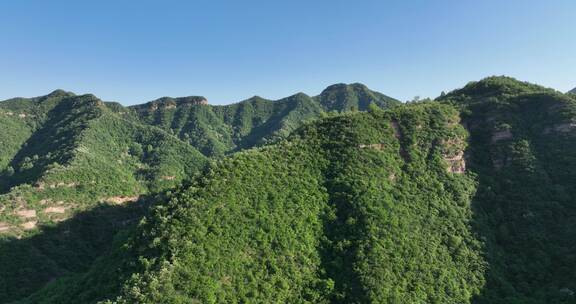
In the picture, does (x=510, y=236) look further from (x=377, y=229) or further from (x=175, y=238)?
(x=175, y=238)

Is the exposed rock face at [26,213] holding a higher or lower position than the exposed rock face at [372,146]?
lower

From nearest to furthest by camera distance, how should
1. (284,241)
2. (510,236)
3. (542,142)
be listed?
1. (284,241)
2. (510,236)
3. (542,142)

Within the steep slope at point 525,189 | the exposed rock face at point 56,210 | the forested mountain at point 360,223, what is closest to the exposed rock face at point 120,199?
the forested mountain at point 360,223

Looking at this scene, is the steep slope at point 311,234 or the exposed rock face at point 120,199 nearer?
the steep slope at point 311,234

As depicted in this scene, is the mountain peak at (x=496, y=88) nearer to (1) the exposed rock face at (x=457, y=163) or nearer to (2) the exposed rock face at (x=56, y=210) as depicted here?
(1) the exposed rock face at (x=457, y=163)

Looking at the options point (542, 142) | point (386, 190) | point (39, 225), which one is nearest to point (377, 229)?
point (386, 190)

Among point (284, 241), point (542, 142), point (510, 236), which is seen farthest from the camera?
point (542, 142)

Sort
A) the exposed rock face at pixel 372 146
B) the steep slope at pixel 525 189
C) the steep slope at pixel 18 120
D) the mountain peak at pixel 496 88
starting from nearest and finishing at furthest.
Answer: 1. the steep slope at pixel 525 189
2. the exposed rock face at pixel 372 146
3. the mountain peak at pixel 496 88
4. the steep slope at pixel 18 120

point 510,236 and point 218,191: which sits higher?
point 218,191

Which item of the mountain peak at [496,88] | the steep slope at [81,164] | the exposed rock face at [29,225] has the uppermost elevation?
the mountain peak at [496,88]
